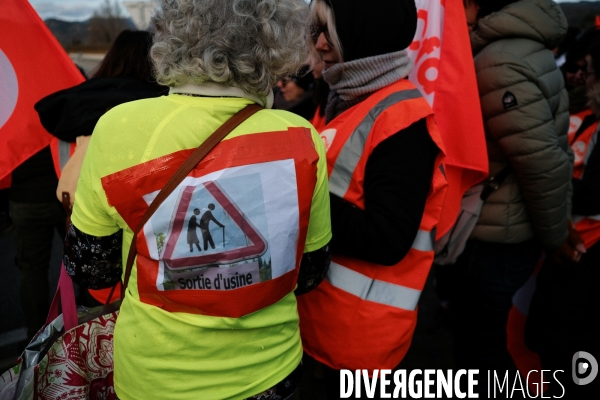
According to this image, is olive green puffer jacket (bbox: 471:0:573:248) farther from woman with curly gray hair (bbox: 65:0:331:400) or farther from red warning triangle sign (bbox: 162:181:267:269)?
red warning triangle sign (bbox: 162:181:267:269)

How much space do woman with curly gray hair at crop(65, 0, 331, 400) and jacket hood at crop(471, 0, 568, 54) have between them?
3.63 ft

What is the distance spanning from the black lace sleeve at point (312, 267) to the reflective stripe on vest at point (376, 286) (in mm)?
208

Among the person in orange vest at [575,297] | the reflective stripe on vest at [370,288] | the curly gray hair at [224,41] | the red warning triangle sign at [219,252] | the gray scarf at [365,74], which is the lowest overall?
the person in orange vest at [575,297]

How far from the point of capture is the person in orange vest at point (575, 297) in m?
2.46

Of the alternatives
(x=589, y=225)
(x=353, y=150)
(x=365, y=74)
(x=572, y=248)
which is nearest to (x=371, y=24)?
(x=365, y=74)

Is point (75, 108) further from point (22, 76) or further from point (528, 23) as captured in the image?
point (528, 23)

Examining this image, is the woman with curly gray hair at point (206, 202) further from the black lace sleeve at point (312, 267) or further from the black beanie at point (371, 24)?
the black beanie at point (371, 24)

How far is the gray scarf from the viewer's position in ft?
5.23

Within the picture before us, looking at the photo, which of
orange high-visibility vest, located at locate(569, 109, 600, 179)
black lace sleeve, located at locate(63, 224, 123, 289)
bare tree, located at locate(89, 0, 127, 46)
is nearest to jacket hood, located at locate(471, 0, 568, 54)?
orange high-visibility vest, located at locate(569, 109, 600, 179)

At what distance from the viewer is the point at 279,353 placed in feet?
4.24

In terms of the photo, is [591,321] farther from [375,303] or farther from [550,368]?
[375,303]

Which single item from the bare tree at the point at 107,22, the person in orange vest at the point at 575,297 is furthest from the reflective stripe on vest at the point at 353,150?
the bare tree at the point at 107,22

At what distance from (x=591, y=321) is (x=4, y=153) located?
9.20 feet

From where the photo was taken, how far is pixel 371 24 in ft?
5.16
